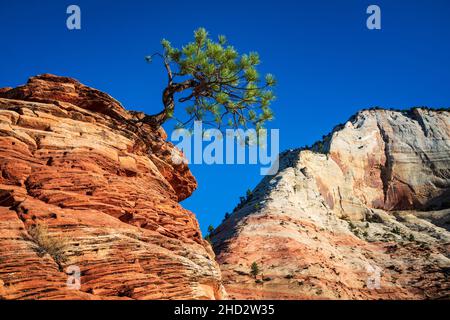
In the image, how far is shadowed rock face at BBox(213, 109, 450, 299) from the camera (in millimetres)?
43844

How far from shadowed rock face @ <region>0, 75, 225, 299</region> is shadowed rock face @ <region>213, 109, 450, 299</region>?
78.7ft

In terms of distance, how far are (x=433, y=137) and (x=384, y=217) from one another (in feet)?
98.0

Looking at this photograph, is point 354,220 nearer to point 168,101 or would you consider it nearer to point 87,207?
point 168,101

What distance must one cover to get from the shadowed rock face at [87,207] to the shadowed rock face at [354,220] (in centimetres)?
2399

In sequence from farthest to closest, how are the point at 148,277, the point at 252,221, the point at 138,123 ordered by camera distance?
the point at 252,221
the point at 138,123
the point at 148,277

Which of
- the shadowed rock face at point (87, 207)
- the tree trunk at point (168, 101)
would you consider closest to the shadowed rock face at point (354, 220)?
the tree trunk at point (168, 101)

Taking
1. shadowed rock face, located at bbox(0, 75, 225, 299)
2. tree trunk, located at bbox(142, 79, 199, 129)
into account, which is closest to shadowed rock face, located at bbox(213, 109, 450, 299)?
tree trunk, located at bbox(142, 79, 199, 129)

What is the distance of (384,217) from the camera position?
2906 inches

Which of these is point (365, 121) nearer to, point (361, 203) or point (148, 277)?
point (361, 203)

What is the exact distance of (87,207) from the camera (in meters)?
13.7

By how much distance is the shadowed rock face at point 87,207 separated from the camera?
36.8 ft

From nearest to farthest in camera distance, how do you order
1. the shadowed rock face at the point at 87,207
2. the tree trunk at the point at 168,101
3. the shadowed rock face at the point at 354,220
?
1. the shadowed rock face at the point at 87,207
2. the tree trunk at the point at 168,101
3. the shadowed rock face at the point at 354,220

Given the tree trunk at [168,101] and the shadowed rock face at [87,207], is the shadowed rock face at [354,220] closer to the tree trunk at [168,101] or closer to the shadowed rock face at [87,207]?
the tree trunk at [168,101]
